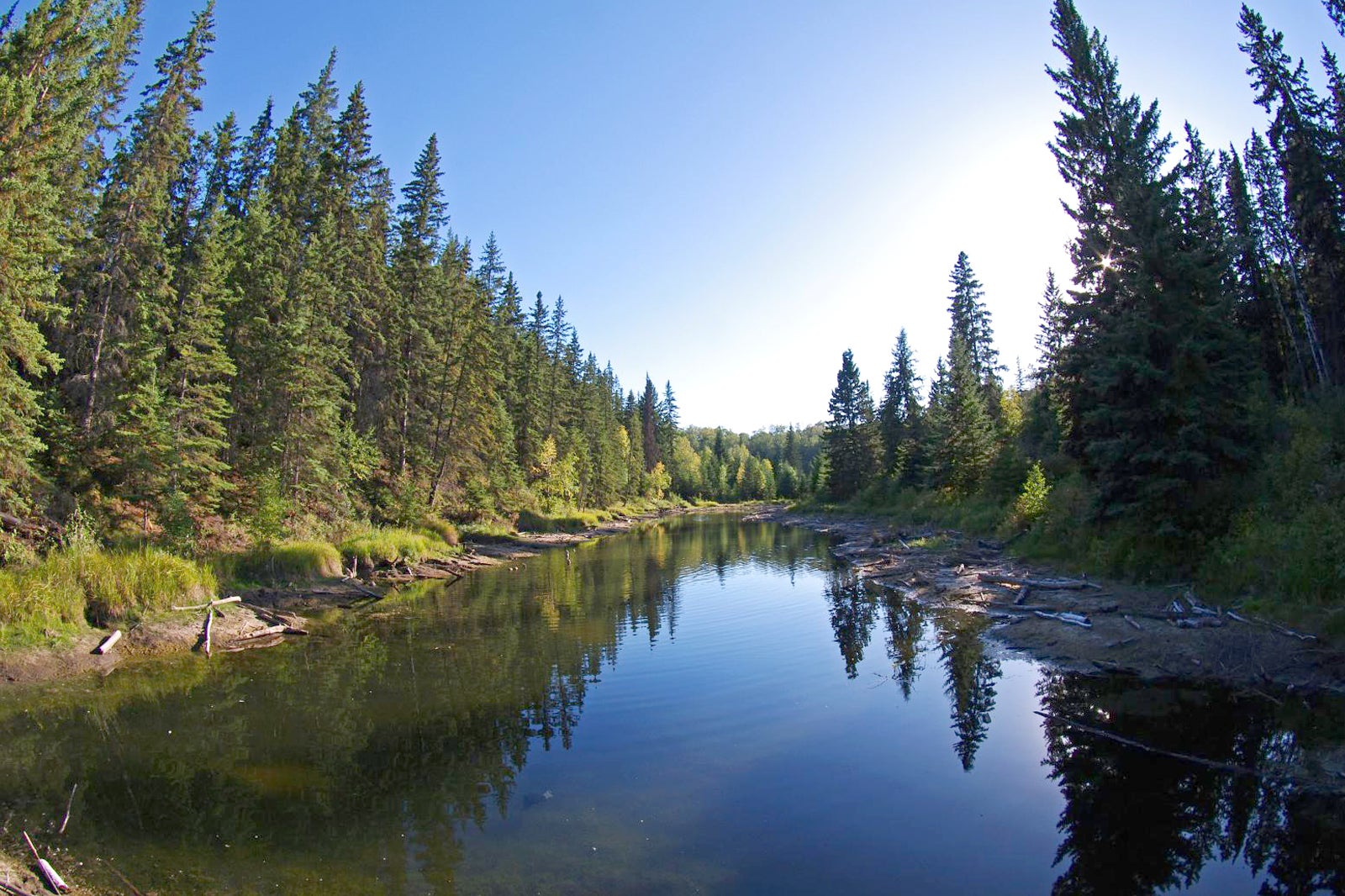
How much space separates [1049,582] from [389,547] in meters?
25.9

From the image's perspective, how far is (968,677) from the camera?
1395 cm

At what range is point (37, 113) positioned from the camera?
16.9 meters

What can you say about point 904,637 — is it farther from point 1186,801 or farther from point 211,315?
point 211,315

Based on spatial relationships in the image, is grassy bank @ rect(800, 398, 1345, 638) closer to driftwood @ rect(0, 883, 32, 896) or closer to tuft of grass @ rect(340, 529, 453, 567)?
driftwood @ rect(0, 883, 32, 896)

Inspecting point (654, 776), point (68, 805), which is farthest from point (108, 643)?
point (654, 776)

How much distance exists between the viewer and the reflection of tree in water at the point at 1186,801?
7.02m

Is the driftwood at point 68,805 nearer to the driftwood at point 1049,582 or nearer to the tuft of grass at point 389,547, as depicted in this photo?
the tuft of grass at point 389,547

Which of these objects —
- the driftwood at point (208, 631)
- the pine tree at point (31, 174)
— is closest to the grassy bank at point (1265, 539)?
the driftwood at point (208, 631)

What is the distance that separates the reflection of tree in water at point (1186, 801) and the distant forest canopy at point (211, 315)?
2219 centimetres

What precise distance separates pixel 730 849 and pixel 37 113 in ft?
75.9

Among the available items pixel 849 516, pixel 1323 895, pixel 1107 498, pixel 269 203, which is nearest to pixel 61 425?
pixel 269 203

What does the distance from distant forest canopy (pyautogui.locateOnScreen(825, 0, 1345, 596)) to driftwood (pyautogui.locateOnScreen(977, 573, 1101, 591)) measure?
57.5 inches

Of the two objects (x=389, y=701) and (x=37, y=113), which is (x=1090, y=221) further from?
(x=37, y=113)

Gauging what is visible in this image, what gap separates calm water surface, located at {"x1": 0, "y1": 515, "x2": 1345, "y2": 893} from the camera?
720 cm
